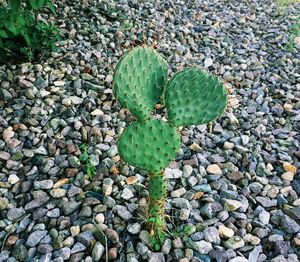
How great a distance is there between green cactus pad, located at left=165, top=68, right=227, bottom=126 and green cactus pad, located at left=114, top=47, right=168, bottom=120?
51 millimetres

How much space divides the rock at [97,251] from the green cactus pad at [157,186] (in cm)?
26

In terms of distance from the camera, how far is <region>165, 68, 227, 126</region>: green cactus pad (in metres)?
1.72

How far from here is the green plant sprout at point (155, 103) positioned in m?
1.66

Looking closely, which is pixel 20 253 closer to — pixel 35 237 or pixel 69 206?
A: pixel 35 237

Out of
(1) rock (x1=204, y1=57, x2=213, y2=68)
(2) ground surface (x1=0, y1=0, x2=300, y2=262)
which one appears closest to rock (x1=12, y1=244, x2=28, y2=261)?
(2) ground surface (x1=0, y1=0, x2=300, y2=262)

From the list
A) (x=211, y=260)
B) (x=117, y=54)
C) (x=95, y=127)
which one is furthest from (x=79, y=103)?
(x=211, y=260)

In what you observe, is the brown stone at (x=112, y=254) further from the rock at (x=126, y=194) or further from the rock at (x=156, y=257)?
the rock at (x=126, y=194)

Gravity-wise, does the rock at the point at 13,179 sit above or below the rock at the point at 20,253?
above

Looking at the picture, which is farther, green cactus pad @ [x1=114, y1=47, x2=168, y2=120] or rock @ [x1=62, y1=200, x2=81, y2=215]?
rock @ [x1=62, y1=200, x2=81, y2=215]

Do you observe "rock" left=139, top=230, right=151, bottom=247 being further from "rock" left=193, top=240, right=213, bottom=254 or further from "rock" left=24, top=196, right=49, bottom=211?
"rock" left=24, top=196, right=49, bottom=211

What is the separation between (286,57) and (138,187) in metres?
1.57

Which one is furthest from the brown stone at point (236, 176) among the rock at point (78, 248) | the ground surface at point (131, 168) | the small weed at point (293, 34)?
the small weed at point (293, 34)

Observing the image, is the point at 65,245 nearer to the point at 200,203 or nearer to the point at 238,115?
the point at 200,203

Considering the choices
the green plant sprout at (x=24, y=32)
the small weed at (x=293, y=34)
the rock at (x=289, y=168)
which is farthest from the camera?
the small weed at (x=293, y=34)
